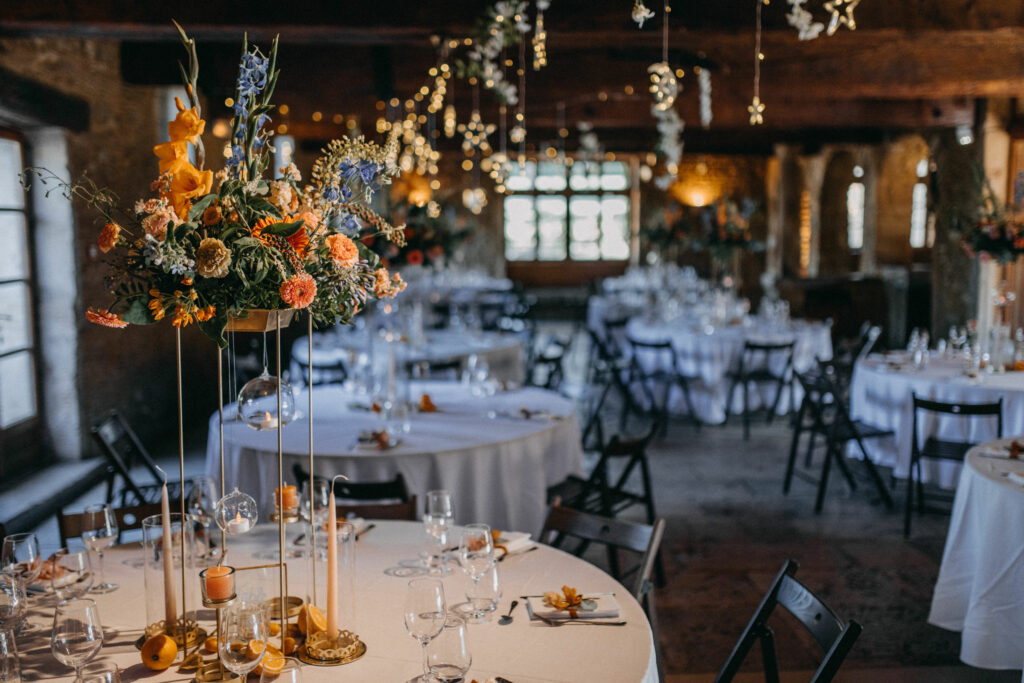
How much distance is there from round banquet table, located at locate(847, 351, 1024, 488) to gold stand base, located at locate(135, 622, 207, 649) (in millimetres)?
4484

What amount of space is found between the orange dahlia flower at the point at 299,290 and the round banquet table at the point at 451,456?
221 centimetres

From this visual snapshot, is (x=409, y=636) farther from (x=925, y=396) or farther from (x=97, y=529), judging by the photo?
(x=925, y=396)

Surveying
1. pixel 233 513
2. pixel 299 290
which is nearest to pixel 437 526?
pixel 233 513

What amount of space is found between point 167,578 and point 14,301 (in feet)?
15.3

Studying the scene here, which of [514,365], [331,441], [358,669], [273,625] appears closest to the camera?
[358,669]

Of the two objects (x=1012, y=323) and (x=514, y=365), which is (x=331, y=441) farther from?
(x=1012, y=323)

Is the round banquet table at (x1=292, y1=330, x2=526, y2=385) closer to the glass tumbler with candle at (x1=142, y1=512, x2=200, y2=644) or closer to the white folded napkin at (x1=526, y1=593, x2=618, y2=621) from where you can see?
the glass tumbler with candle at (x1=142, y1=512, x2=200, y2=644)

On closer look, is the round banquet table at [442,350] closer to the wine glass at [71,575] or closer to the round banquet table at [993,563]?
the round banquet table at [993,563]

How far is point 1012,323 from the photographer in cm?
871

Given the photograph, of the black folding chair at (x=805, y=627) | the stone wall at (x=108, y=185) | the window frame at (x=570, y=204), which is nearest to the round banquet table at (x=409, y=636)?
the black folding chair at (x=805, y=627)

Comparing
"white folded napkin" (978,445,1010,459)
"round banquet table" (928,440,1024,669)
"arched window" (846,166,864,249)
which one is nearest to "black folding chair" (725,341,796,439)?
"white folded napkin" (978,445,1010,459)

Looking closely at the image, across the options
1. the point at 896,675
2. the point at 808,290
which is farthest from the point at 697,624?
the point at 808,290

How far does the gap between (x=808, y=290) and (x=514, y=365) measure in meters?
6.58

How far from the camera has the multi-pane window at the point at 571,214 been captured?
18641 mm
